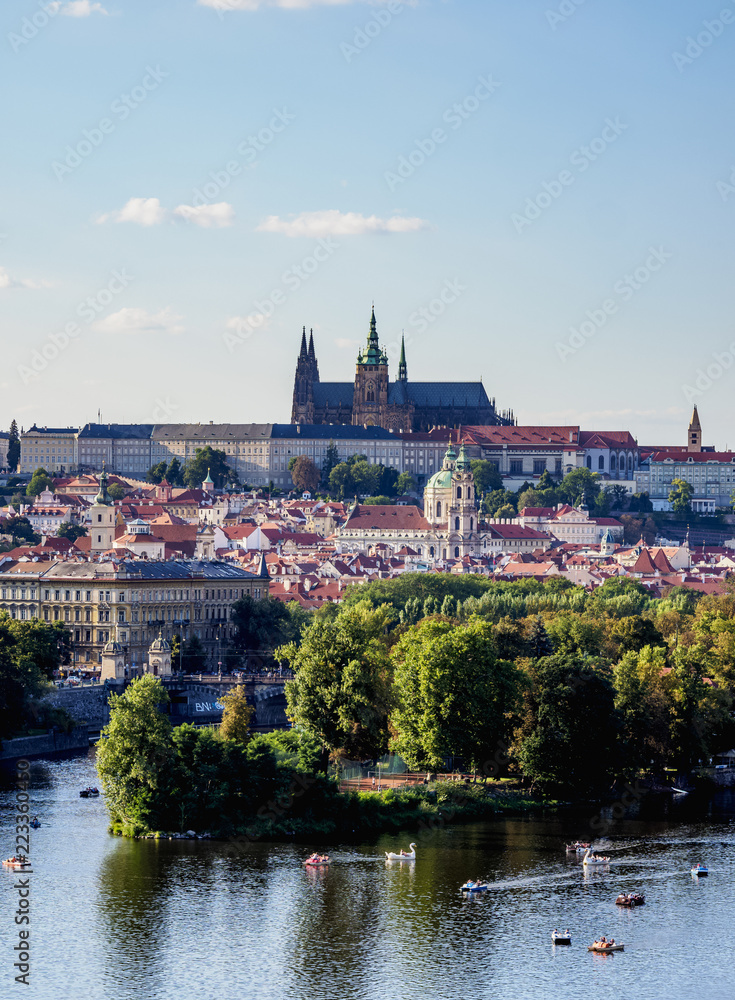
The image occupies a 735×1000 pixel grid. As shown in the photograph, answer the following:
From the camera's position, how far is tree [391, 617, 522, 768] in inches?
1935

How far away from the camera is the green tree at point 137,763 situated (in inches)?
1738

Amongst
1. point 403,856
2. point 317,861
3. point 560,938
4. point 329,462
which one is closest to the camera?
point 560,938

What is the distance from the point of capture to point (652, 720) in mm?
52750

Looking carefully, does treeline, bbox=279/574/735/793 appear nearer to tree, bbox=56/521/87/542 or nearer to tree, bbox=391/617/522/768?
tree, bbox=391/617/522/768

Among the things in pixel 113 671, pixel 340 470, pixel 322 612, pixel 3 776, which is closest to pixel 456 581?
pixel 322 612

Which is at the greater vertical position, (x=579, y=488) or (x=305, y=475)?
(x=305, y=475)

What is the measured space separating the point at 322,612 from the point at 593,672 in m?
37.3

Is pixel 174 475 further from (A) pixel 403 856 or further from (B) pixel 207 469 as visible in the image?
(A) pixel 403 856

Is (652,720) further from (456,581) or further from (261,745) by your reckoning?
(456,581)

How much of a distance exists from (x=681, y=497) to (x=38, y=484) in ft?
174

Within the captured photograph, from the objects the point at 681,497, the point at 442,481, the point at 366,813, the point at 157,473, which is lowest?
the point at 366,813

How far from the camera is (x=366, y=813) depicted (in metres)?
45.7

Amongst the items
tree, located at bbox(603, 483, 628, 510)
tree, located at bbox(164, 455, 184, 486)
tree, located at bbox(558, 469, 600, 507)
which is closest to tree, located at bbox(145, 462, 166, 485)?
tree, located at bbox(164, 455, 184, 486)

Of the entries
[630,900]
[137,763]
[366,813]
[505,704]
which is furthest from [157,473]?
[630,900]
